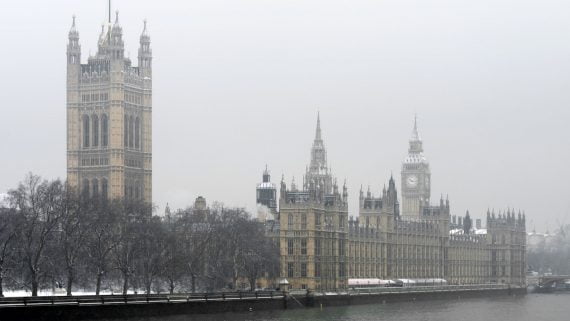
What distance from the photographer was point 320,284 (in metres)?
160

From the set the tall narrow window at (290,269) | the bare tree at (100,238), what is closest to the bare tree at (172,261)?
the bare tree at (100,238)

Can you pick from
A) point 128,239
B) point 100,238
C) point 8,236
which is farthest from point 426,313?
point 8,236

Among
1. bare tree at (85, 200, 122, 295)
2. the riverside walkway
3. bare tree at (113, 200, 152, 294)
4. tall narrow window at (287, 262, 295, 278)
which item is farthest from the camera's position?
tall narrow window at (287, 262, 295, 278)

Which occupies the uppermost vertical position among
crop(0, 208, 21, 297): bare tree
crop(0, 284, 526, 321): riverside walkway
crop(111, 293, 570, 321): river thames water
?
crop(0, 208, 21, 297): bare tree

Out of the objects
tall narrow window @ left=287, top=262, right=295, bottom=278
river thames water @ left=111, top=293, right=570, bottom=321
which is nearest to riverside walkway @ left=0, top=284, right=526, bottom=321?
river thames water @ left=111, top=293, right=570, bottom=321

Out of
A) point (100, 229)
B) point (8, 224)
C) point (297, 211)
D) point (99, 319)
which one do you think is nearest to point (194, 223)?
point (297, 211)

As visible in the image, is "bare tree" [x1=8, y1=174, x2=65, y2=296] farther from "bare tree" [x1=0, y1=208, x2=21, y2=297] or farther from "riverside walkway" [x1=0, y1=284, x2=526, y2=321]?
"riverside walkway" [x1=0, y1=284, x2=526, y2=321]

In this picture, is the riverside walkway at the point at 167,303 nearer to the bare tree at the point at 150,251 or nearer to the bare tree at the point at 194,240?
the bare tree at the point at 194,240

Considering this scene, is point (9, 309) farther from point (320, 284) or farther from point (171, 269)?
point (320, 284)

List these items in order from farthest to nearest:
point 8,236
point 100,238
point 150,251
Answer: point 150,251 < point 100,238 < point 8,236

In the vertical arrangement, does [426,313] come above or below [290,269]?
below

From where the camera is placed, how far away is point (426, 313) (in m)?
137

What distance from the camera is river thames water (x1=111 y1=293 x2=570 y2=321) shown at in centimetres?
11975

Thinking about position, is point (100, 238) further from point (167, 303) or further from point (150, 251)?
point (167, 303)
